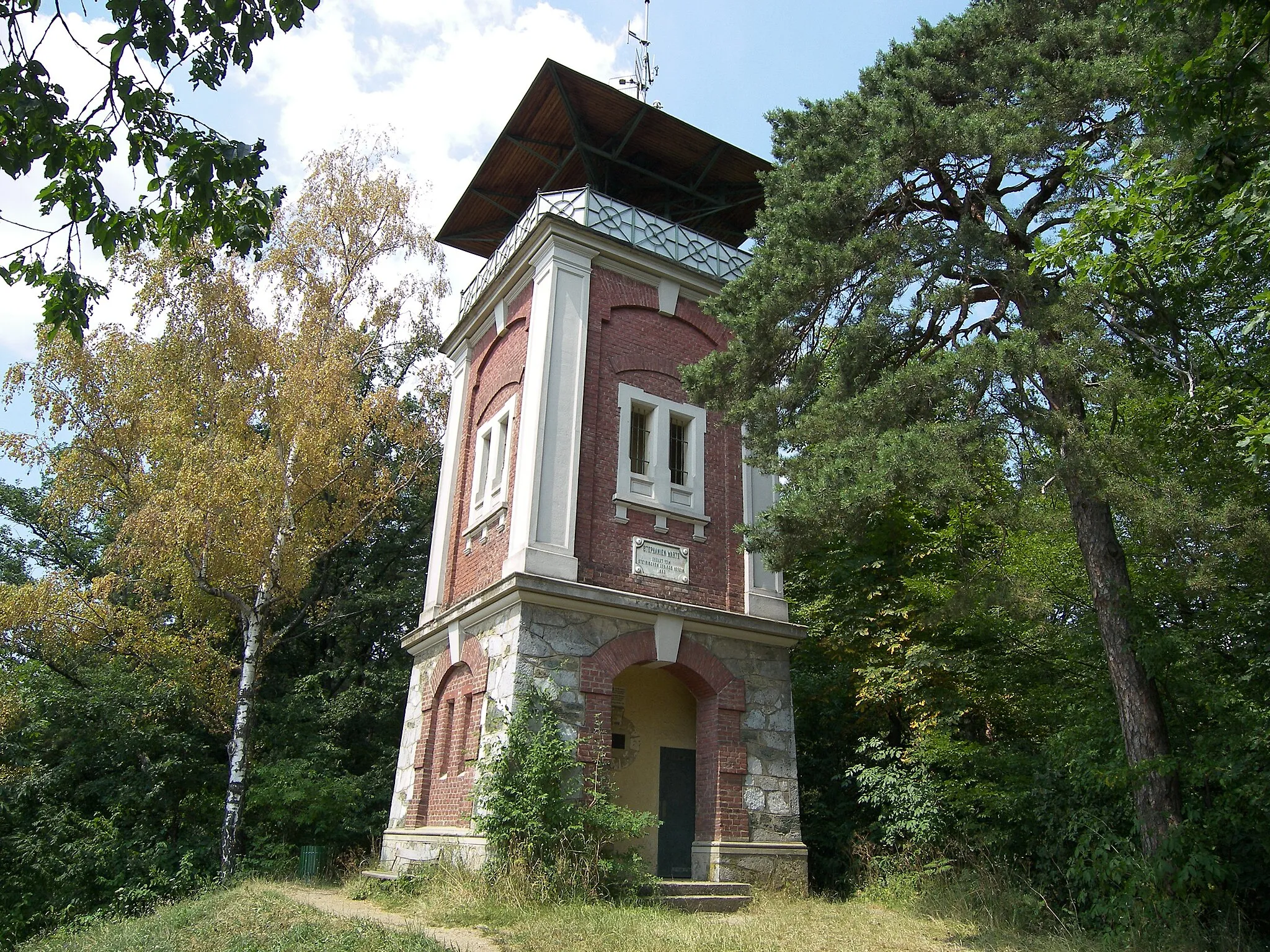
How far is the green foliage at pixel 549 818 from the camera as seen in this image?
30.0ft

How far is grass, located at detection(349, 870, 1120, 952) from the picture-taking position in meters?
7.14

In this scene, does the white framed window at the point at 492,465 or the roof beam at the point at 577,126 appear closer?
the white framed window at the point at 492,465

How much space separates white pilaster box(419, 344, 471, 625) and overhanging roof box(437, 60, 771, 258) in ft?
10.0

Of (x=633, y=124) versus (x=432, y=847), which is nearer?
(x=432, y=847)

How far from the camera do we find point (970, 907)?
9.26 metres

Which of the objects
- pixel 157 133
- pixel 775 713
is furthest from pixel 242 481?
pixel 157 133

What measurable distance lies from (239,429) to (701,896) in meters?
11.3

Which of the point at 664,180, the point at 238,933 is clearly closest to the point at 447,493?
the point at 664,180

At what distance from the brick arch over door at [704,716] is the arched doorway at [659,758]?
30 cm

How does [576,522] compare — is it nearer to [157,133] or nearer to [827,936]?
[827,936]

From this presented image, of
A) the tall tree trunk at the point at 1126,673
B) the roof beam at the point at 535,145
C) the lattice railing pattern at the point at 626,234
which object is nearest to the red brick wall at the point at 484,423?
the lattice railing pattern at the point at 626,234

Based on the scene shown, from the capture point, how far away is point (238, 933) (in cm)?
808

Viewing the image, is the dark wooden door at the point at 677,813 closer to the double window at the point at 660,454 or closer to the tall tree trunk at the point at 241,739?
the double window at the point at 660,454

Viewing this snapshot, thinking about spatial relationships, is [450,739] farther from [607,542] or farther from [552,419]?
[552,419]
